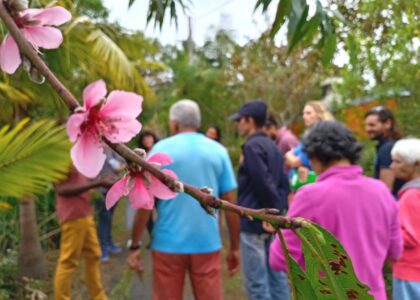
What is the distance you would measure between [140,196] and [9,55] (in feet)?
0.62

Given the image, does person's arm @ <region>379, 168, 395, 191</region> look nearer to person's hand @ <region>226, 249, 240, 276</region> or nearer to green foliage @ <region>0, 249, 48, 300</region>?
person's hand @ <region>226, 249, 240, 276</region>

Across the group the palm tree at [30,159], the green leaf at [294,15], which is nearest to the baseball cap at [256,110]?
the palm tree at [30,159]

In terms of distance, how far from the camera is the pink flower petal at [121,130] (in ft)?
1.67

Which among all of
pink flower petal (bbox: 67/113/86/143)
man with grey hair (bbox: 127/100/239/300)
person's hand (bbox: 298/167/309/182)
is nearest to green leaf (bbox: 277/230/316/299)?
pink flower petal (bbox: 67/113/86/143)

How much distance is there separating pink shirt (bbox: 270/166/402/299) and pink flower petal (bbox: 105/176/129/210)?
1.85m

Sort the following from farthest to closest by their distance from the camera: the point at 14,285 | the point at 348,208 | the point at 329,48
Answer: the point at 14,285, the point at 348,208, the point at 329,48

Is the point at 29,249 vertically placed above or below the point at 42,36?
below

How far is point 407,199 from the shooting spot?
3066 millimetres

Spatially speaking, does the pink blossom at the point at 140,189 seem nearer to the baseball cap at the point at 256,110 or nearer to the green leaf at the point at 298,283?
the green leaf at the point at 298,283

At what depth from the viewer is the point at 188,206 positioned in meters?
3.51

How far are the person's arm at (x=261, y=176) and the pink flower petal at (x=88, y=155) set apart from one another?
3.41 m

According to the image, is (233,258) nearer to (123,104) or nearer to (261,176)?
(261,176)

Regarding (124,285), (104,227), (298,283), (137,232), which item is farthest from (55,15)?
(104,227)

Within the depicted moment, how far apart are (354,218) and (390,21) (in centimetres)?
419
